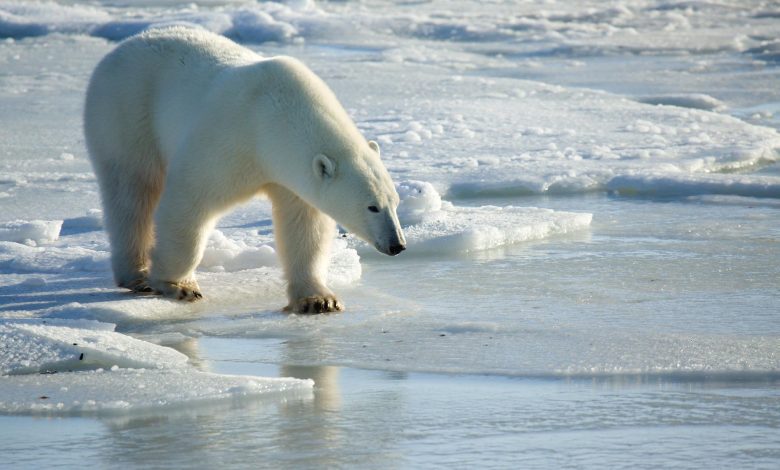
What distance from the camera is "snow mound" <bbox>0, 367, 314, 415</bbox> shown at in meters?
3.35

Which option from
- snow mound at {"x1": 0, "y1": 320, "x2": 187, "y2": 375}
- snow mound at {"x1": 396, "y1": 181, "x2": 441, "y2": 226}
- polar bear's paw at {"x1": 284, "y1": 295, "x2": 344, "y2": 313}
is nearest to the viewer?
snow mound at {"x1": 0, "y1": 320, "x2": 187, "y2": 375}

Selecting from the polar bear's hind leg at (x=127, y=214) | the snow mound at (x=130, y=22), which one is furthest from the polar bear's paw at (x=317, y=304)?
the snow mound at (x=130, y=22)

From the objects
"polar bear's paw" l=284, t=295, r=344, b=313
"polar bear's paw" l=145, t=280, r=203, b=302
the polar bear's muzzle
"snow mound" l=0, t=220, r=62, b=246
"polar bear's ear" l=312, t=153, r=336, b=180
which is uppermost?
"polar bear's ear" l=312, t=153, r=336, b=180

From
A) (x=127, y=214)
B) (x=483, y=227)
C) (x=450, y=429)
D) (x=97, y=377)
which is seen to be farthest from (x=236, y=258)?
(x=450, y=429)

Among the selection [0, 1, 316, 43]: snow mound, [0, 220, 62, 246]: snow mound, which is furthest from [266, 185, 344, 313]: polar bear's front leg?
[0, 1, 316, 43]: snow mound

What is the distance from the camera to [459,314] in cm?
461

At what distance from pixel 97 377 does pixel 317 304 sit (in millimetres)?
1310

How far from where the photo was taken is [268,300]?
511 cm

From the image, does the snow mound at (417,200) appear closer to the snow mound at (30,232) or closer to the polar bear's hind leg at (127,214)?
the polar bear's hind leg at (127,214)

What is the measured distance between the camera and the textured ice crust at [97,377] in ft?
11.1

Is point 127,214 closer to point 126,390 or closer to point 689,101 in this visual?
point 126,390

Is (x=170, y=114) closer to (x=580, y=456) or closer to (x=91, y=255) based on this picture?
(x=91, y=255)

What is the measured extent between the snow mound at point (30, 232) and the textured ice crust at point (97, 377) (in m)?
2.05

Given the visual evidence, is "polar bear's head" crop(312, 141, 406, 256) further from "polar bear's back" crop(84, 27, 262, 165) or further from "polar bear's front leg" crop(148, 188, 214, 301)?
"polar bear's back" crop(84, 27, 262, 165)
